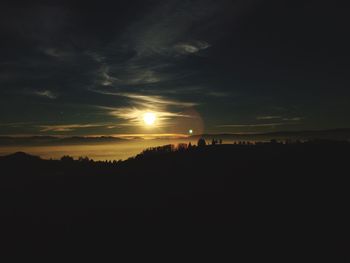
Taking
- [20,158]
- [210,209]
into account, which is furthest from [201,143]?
[20,158]

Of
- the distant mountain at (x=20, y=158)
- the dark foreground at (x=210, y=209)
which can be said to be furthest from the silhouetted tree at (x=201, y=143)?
the distant mountain at (x=20, y=158)

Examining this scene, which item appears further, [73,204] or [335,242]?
[73,204]

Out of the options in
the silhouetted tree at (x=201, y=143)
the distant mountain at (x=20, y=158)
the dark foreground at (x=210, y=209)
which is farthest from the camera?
the distant mountain at (x=20, y=158)

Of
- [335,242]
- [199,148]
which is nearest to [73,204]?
[199,148]

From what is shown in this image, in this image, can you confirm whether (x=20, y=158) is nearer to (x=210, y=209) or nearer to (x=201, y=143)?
(x=201, y=143)

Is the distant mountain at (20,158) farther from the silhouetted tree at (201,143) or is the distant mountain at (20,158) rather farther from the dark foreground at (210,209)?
the silhouetted tree at (201,143)

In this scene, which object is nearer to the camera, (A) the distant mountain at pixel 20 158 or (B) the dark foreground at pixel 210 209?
(B) the dark foreground at pixel 210 209

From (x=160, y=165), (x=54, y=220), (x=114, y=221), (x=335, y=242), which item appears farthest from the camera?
(x=160, y=165)

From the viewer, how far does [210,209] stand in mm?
27625

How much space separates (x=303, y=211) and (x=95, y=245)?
60.2ft

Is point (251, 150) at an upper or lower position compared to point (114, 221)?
upper

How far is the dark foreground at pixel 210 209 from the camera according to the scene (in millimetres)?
21969

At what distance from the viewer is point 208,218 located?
85.9 feet

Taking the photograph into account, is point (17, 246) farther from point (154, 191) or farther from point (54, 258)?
point (154, 191)
